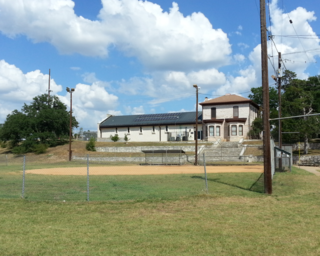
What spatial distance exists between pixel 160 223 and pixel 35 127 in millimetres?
57794

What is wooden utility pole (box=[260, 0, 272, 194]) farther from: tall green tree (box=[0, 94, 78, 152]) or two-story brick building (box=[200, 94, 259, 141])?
tall green tree (box=[0, 94, 78, 152])

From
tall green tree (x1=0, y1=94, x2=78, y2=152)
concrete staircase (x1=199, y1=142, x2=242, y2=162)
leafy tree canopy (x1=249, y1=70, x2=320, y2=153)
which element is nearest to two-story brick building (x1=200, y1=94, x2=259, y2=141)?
leafy tree canopy (x1=249, y1=70, x2=320, y2=153)

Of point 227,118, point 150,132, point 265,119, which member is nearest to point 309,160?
point 227,118

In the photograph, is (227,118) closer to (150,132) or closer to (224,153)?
(224,153)

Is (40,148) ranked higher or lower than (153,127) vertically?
lower

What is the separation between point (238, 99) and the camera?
61.8 m

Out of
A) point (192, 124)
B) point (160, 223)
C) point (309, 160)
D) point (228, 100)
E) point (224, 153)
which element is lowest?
point (309, 160)

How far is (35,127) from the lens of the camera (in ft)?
205

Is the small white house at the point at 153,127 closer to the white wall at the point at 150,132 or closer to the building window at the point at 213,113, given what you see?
the white wall at the point at 150,132

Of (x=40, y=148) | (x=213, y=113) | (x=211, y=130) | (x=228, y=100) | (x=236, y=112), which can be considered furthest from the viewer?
(x=213, y=113)

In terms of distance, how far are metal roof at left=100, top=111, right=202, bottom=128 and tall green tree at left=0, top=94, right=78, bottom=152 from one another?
12.7 m

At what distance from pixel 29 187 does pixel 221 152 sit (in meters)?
34.6

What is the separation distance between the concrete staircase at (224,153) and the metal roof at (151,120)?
14.9 m

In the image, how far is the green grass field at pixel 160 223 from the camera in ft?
23.9
